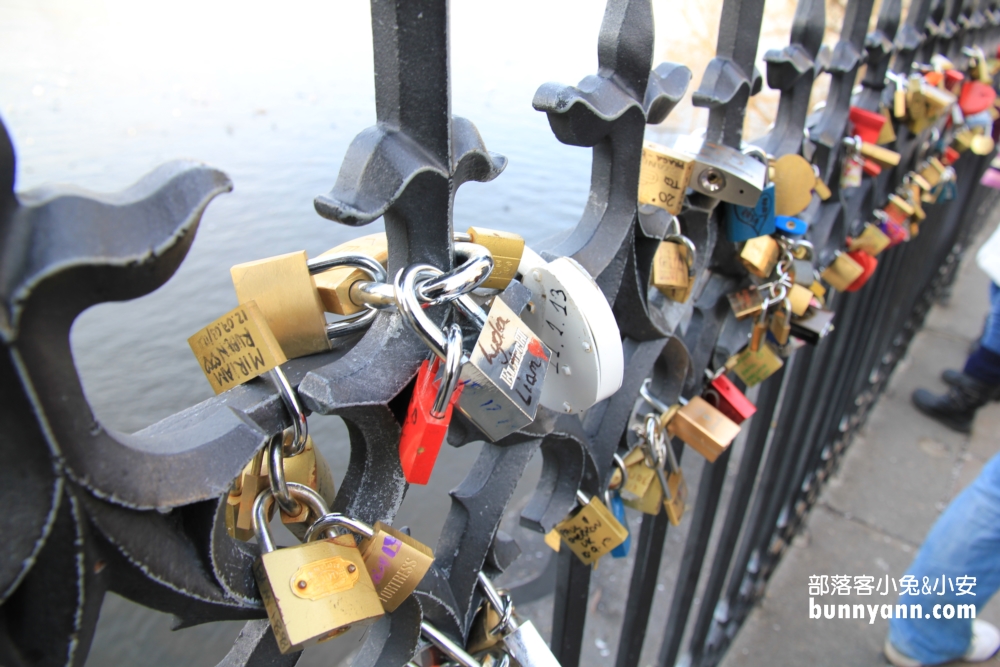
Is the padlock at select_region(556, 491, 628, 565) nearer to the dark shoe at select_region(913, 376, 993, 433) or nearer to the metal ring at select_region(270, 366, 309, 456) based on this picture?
the metal ring at select_region(270, 366, 309, 456)

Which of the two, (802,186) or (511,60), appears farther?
(511,60)

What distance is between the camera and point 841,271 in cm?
136

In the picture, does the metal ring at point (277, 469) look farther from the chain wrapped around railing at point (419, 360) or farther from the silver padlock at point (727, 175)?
the silver padlock at point (727, 175)

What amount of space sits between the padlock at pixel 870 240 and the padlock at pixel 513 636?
3.85 ft

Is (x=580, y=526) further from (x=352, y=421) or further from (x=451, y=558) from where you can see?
(x=352, y=421)

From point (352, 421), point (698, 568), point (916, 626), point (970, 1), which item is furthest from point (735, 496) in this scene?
point (970, 1)

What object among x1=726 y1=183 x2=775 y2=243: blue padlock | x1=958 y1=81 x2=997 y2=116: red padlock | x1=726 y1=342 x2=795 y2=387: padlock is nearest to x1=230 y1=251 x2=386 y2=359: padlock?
x1=726 y1=183 x2=775 y2=243: blue padlock

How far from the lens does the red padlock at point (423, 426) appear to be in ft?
1.42

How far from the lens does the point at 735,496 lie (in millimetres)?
1542

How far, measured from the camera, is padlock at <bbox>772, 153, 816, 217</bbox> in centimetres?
95

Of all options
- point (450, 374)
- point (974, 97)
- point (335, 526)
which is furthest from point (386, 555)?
point (974, 97)

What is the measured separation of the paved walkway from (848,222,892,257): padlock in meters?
1.21

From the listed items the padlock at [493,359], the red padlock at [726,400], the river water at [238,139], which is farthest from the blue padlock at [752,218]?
the river water at [238,139]

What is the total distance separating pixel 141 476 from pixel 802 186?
3.06ft
